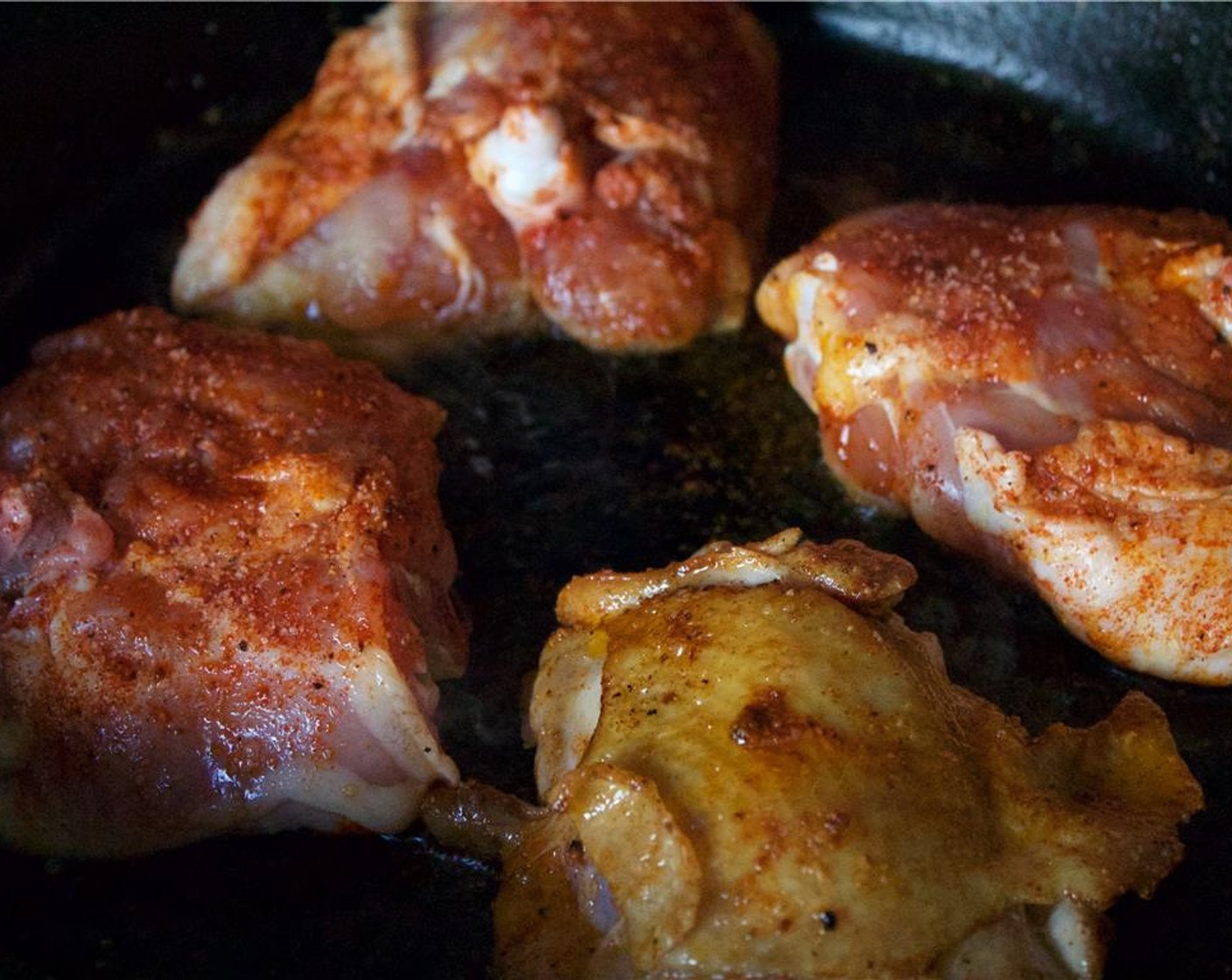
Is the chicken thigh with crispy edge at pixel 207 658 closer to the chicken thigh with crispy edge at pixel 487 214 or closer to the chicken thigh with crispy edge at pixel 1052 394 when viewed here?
the chicken thigh with crispy edge at pixel 487 214

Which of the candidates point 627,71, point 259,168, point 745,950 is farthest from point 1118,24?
point 745,950

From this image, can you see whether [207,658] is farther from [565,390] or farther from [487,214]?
[487,214]

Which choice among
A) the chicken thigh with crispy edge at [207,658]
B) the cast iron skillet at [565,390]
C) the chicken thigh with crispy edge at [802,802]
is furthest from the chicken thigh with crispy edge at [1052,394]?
the chicken thigh with crispy edge at [207,658]

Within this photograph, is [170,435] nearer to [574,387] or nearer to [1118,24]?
[574,387]

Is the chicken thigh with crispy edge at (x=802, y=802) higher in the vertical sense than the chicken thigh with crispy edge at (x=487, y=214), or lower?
lower

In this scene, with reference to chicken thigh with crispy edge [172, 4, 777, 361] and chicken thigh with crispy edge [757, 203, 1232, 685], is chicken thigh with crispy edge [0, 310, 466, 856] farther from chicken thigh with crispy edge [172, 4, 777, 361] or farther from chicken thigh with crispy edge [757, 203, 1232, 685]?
chicken thigh with crispy edge [757, 203, 1232, 685]

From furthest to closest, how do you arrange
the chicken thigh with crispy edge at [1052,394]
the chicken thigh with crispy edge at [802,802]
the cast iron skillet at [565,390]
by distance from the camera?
the chicken thigh with crispy edge at [1052,394]
the cast iron skillet at [565,390]
the chicken thigh with crispy edge at [802,802]
